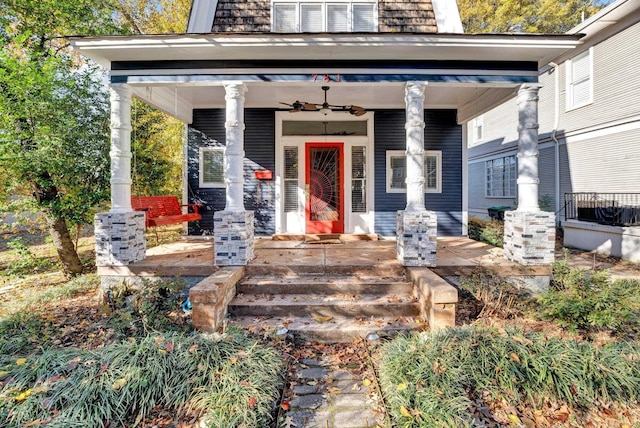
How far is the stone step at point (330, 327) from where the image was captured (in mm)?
3514

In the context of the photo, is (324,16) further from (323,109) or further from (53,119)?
(53,119)

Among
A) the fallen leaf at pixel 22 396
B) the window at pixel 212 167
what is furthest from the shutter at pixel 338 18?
the fallen leaf at pixel 22 396

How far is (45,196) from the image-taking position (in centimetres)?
632

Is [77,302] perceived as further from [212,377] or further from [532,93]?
[532,93]

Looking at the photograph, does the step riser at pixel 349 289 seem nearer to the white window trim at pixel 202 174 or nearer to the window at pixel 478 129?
the white window trim at pixel 202 174

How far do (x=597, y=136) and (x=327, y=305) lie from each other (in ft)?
33.2

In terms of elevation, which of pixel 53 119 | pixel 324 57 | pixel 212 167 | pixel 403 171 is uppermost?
pixel 324 57

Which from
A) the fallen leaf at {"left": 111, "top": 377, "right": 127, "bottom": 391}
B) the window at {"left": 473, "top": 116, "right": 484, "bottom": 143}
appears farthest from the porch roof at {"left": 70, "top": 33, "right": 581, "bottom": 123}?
the window at {"left": 473, "top": 116, "right": 484, "bottom": 143}

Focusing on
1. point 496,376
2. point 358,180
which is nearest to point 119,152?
point 358,180

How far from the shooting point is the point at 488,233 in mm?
7344

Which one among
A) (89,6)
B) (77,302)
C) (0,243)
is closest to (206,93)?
(89,6)

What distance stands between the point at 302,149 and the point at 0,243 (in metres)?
10.6

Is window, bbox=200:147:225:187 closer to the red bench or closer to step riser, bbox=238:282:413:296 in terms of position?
the red bench

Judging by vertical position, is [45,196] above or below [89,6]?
below
